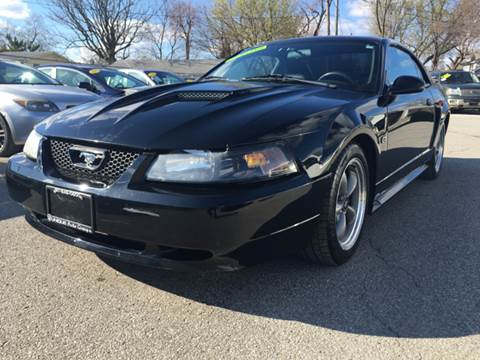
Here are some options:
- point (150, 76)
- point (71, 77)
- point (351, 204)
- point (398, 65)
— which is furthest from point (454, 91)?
point (351, 204)

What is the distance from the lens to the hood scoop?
8.47 ft

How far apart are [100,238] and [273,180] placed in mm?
931

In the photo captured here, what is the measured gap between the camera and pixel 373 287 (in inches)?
95.8

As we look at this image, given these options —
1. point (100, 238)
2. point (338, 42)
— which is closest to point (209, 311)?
point (100, 238)

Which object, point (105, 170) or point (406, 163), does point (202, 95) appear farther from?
point (406, 163)

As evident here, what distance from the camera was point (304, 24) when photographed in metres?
41.2

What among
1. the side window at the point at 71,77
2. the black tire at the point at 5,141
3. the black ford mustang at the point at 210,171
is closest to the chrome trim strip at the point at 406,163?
the black ford mustang at the point at 210,171

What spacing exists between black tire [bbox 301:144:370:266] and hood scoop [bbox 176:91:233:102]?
0.81 metres

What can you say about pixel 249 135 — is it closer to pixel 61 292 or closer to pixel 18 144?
pixel 61 292

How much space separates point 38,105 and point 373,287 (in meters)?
4.92

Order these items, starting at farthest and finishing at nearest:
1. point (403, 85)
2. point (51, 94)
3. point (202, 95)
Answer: point (51, 94) → point (403, 85) → point (202, 95)

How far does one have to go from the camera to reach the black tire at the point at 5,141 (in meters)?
5.54

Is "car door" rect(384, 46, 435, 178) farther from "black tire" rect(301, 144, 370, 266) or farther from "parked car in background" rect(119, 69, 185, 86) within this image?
"parked car in background" rect(119, 69, 185, 86)

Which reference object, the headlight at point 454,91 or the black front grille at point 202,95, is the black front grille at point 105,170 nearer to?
the black front grille at point 202,95
